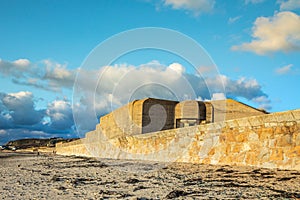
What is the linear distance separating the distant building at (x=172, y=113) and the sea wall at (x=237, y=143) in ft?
23.4

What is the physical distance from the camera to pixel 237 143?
7102mm

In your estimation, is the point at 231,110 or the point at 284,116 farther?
the point at 231,110

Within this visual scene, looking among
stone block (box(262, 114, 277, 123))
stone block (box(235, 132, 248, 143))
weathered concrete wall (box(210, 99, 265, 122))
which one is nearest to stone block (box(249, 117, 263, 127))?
stone block (box(262, 114, 277, 123))

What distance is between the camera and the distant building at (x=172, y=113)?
18.4 meters

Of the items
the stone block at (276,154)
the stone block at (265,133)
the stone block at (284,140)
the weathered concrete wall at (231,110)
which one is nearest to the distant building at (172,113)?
the weathered concrete wall at (231,110)

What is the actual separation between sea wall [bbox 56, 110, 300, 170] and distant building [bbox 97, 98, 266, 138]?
281 inches

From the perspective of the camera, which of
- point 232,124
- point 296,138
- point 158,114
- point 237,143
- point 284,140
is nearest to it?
point 296,138

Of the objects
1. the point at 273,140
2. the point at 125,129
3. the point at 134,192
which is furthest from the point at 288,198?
the point at 125,129

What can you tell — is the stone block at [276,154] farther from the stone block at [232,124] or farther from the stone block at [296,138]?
the stone block at [232,124]

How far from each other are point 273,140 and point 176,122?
12.4 meters

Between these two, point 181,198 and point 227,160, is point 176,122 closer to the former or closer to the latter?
point 227,160

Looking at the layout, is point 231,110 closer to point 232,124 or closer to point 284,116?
point 232,124

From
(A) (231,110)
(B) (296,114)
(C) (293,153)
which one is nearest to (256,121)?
(B) (296,114)

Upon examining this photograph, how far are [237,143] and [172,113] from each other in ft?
38.5
